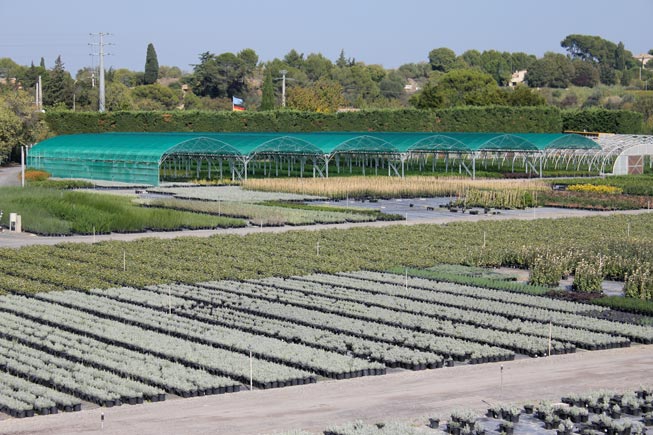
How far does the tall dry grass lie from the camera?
56.1 metres

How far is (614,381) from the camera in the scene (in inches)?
730

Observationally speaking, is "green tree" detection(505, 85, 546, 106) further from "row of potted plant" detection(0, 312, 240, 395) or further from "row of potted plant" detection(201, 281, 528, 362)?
"row of potted plant" detection(0, 312, 240, 395)

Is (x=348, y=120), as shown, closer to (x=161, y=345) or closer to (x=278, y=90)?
(x=278, y=90)

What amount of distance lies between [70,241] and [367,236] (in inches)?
391

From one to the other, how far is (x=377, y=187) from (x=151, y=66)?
12173cm

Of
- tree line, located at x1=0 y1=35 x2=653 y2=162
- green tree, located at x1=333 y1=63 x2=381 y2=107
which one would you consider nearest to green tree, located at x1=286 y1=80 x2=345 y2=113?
tree line, located at x1=0 y1=35 x2=653 y2=162

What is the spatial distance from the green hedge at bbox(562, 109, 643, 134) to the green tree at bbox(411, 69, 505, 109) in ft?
29.0

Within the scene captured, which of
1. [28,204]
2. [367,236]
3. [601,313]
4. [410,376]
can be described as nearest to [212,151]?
[28,204]

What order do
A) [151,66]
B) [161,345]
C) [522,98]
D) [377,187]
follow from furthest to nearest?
[151,66]
[522,98]
[377,187]
[161,345]

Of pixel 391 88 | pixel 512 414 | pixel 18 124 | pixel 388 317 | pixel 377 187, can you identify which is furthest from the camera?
pixel 391 88

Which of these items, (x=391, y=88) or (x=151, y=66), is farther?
(x=391, y=88)

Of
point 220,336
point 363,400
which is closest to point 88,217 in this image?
point 220,336

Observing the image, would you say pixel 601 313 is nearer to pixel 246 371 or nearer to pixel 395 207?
pixel 246 371

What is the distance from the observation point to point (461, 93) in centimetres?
12106
